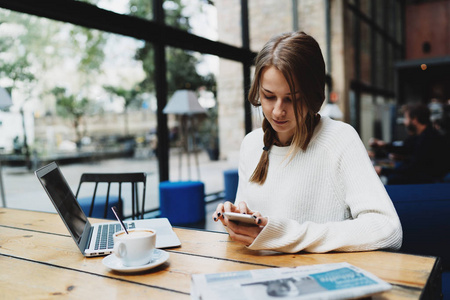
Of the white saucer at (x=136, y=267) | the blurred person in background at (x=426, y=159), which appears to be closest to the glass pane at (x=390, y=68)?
the blurred person in background at (x=426, y=159)

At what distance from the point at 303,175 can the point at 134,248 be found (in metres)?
0.63

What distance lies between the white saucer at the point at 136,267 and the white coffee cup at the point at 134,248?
0.6 inches

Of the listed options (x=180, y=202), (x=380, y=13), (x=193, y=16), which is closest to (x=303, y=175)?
(x=180, y=202)

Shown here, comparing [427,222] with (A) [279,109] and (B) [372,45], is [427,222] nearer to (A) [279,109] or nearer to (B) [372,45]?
(A) [279,109]

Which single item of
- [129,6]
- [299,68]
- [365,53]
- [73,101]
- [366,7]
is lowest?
[299,68]

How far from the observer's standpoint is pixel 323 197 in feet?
4.26

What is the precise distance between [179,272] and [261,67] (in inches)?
26.6

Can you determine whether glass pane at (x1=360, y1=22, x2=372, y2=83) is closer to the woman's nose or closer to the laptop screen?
the woman's nose

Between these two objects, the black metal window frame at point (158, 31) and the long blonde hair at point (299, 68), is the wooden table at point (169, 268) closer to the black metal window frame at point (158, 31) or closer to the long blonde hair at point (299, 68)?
the long blonde hair at point (299, 68)

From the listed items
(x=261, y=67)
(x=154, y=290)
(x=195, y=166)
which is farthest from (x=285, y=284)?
(x=195, y=166)

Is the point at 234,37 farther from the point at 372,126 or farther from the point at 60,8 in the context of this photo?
the point at 372,126

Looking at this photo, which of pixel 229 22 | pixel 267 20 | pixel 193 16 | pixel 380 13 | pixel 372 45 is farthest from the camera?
pixel 380 13

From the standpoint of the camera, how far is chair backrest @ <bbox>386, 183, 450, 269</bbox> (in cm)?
161

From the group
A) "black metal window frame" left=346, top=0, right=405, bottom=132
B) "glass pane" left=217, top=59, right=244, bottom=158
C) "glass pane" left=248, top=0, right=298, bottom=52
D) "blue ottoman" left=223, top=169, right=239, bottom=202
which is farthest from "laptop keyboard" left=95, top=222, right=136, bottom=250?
"black metal window frame" left=346, top=0, right=405, bottom=132
